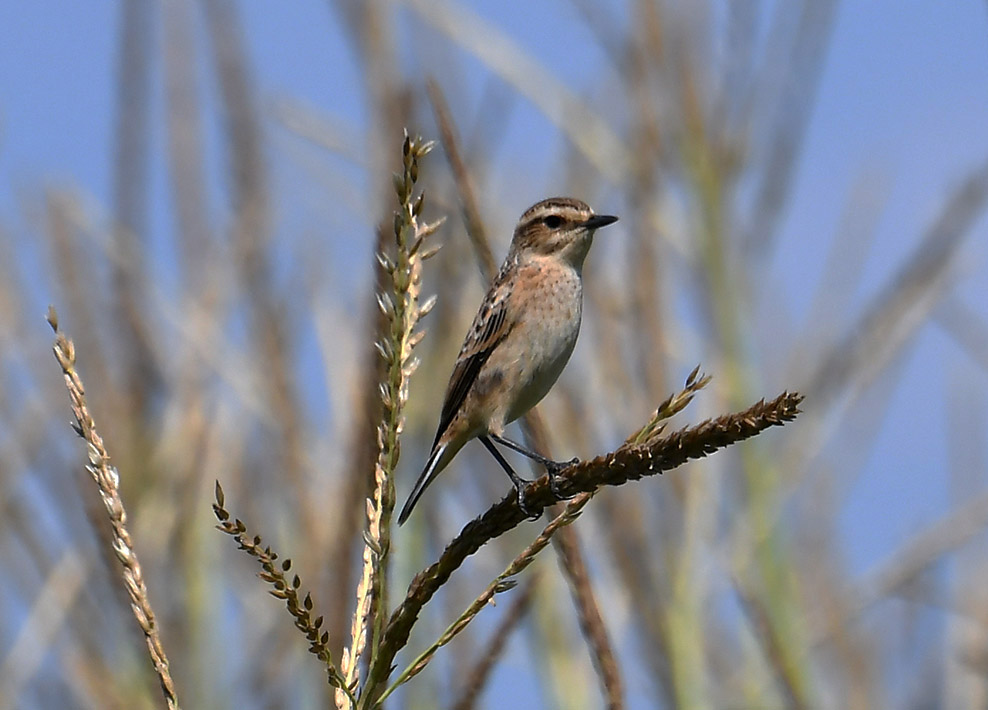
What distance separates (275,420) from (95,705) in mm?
890

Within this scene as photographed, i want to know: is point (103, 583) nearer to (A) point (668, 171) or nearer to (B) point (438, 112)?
(B) point (438, 112)

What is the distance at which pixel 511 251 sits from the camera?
4609 millimetres

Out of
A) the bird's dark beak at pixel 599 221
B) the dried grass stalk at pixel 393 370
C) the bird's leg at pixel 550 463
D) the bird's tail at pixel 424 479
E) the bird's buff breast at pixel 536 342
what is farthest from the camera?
the bird's dark beak at pixel 599 221

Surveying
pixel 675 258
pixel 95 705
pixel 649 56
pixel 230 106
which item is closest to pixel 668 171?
pixel 649 56

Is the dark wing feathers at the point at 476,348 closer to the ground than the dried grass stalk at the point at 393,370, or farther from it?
farther from it

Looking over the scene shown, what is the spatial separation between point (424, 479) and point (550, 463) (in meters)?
0.74

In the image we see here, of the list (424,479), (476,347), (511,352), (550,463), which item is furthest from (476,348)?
(550,463)

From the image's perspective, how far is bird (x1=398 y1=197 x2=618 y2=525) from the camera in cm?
367

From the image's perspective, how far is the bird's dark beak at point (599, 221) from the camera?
4.09m

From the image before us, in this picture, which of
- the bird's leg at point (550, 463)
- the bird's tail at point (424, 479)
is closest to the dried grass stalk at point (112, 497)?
the bird's leg at point (550, 463)

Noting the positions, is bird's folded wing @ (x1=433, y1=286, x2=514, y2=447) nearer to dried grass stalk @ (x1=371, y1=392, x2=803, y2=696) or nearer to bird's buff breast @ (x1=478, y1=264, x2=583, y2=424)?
bird's buff breast @ (x1=478, y1=264, x2=583, y2=424)

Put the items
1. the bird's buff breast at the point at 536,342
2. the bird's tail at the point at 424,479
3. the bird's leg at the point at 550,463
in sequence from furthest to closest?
the bird's buff breast at the point at 536,342 < the bird's tail at the point at 424,479 < the bird's leg at the point at 550,463

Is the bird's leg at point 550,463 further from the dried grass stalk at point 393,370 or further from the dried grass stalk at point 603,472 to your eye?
the dried grass stalk at point 393,370

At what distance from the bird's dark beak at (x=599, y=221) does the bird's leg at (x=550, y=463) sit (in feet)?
2.71
